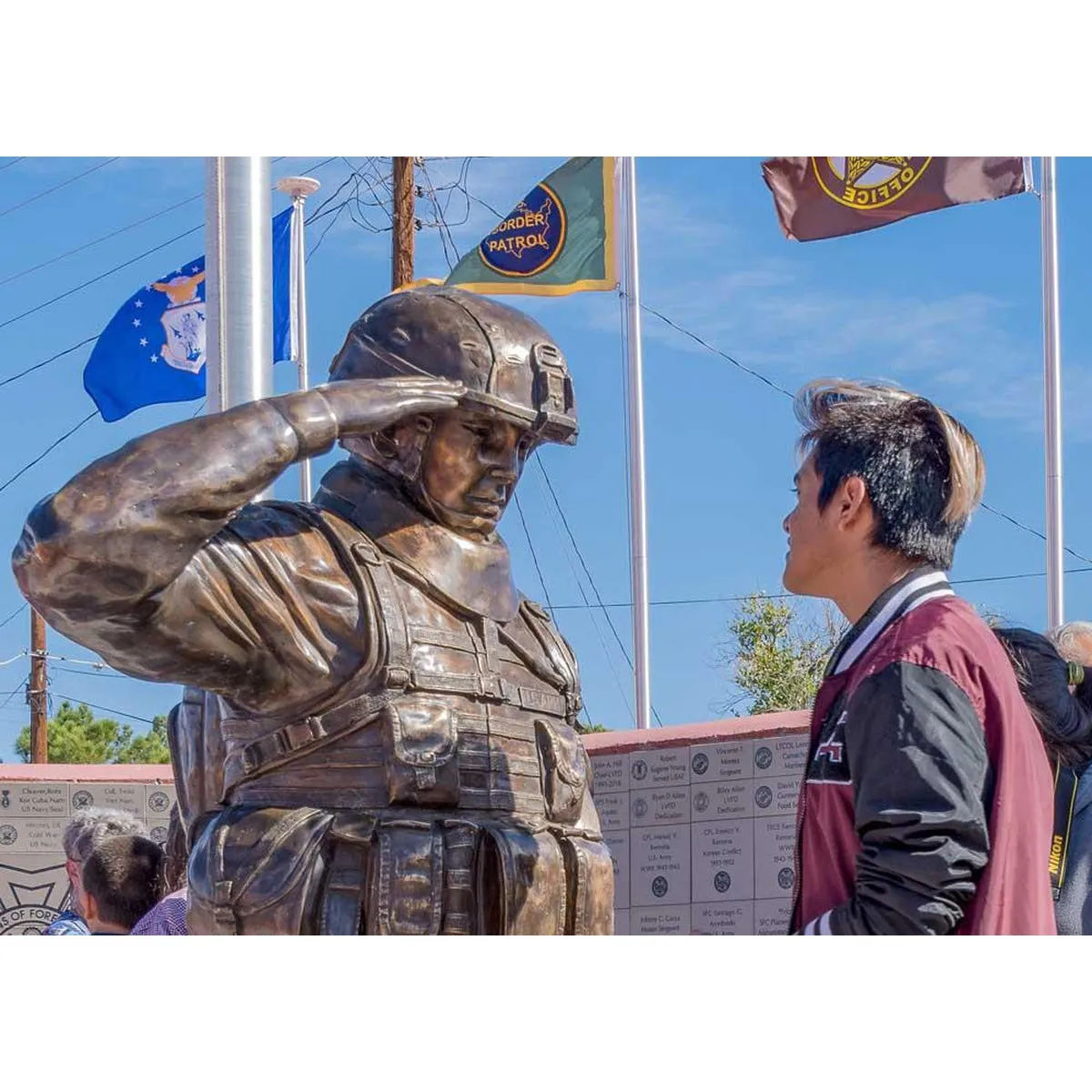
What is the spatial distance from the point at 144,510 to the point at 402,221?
Result: 1111 centimetres

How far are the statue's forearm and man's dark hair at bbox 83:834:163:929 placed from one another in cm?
227

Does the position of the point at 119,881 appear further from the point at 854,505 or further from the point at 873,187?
the point at 873,187

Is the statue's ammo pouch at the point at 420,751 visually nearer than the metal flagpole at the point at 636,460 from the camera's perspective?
Yes

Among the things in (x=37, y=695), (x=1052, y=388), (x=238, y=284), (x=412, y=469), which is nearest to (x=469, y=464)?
(x=412, y=469)

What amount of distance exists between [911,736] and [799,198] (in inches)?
371

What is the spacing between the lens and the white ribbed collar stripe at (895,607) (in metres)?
2.76

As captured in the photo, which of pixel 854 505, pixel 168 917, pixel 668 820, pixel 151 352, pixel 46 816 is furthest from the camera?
pixel 151 352

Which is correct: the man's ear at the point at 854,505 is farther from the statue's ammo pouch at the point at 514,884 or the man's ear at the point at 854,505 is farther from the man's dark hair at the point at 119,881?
the man's dark hair at the point at 119,881

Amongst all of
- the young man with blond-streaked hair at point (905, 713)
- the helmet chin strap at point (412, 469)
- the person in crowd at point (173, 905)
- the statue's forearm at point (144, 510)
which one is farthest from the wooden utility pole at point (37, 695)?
the young man with blond-streaked hair at point (905, 713)

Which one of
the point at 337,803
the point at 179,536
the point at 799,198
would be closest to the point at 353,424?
the point at 179,536

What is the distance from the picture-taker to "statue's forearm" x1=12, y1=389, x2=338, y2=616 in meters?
3.19

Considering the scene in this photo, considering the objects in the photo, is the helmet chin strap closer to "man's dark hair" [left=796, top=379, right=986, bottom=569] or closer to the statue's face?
the statue's face

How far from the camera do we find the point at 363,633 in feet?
12.3

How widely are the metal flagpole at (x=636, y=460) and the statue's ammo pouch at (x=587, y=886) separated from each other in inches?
274
